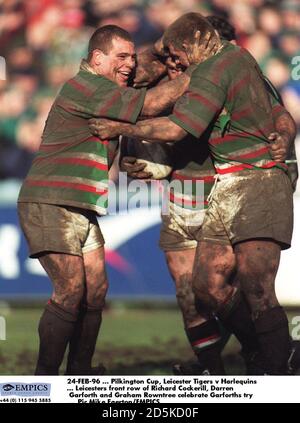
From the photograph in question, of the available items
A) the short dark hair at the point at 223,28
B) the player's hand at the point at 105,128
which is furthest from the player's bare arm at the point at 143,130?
the short dark hair at the point at 223,28

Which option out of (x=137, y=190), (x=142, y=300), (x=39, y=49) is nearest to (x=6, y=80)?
(x=39, y=49)

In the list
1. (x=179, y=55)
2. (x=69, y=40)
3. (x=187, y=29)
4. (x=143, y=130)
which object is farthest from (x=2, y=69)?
(x=143, y=130)

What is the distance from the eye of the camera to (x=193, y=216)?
673 centimetres

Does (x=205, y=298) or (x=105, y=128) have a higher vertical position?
(x=105, y=128)

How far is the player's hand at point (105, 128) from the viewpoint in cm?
604

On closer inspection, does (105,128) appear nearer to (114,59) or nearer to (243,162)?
(114,59)

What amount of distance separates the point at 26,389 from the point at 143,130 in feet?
5.39

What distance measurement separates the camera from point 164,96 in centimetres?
611

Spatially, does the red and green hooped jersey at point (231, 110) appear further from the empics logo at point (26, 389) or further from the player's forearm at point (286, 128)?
the empics logo at point (26, 389)

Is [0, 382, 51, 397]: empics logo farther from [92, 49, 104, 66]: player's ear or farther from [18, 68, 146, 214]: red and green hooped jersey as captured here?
[92, 49, 104, 66]: player's ear

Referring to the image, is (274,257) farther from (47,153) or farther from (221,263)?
(47,153)

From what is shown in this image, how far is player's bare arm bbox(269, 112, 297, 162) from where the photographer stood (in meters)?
5.97

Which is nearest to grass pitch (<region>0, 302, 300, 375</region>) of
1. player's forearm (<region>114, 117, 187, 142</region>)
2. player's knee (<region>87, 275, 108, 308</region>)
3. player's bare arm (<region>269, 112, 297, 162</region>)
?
player's knee (<region>87, 275, 108, 308</region>)

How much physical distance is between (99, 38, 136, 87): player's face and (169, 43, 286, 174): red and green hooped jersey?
535 millimetres
